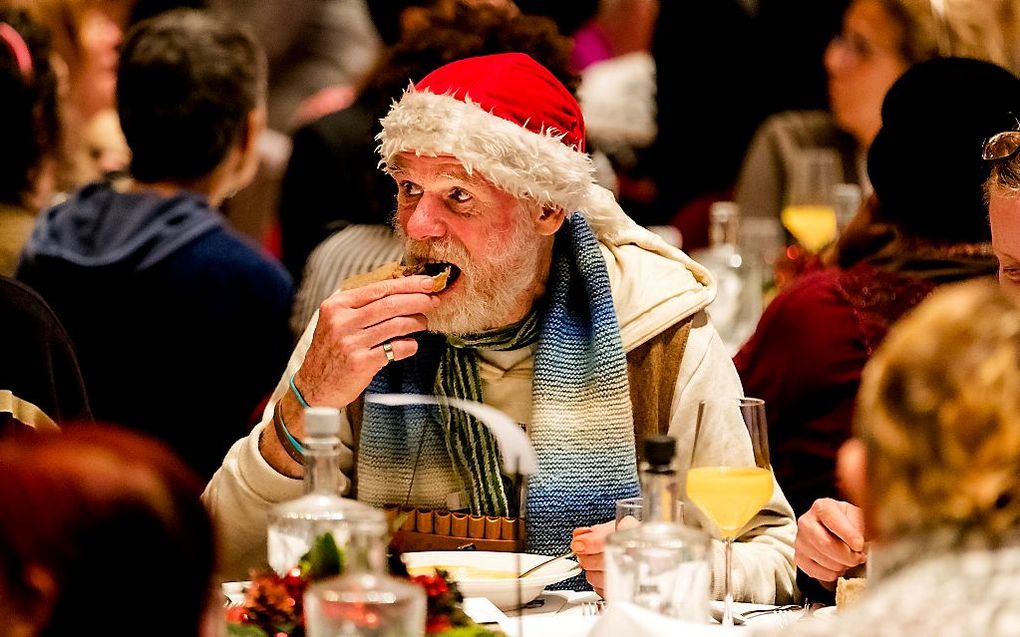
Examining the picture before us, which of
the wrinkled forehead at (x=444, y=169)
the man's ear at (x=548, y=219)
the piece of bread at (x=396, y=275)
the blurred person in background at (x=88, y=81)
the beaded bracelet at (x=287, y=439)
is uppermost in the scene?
the blurred person in background at (x=88, y=81)

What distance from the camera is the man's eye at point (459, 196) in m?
2.81

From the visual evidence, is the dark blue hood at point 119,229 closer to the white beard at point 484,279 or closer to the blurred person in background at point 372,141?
the blurred person in background at point 372,141

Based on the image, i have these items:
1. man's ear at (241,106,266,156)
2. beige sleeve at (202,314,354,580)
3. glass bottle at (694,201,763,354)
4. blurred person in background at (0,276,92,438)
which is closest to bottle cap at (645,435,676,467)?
beige sleeve at (202,314,354,580)

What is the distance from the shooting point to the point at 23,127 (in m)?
3.93

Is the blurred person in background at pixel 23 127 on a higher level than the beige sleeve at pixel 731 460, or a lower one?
higher

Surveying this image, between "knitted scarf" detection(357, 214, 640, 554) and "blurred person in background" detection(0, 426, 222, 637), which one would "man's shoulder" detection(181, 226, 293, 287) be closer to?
"knitted scarf" detection(357, 214, 640, 554)

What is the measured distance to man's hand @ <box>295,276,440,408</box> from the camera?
265 centimetres

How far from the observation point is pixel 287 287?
4.19m

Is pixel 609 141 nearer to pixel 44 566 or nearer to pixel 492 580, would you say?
pixel 492 580

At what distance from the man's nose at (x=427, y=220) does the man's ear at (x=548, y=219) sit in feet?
0.66

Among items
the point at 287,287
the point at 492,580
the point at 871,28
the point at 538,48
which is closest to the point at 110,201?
the point at 287,287

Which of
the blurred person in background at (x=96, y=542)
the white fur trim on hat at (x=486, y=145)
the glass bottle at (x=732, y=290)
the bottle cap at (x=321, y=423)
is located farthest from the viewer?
the glass bottle at (x=732, y=290)

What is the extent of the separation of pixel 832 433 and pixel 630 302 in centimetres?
70

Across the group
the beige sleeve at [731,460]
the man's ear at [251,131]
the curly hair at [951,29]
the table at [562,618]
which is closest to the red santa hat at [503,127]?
the beige sleeve at [731,460]
